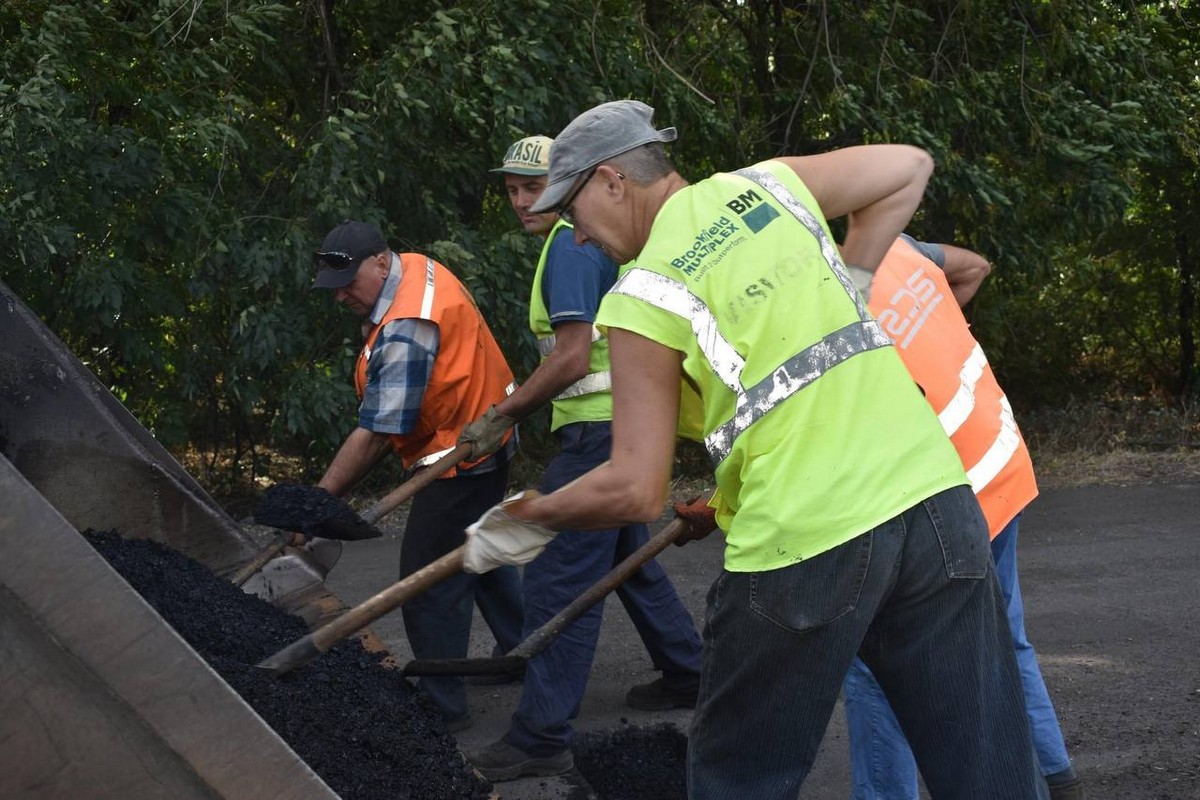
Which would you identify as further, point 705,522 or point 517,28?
point 517,28

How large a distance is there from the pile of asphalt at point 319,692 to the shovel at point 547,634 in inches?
3.4

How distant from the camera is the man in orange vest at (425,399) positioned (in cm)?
428

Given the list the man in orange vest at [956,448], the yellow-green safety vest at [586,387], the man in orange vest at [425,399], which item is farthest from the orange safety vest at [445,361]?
the man in orange vest at [956,448]

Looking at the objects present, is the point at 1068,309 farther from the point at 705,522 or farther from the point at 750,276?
the point at 750,276

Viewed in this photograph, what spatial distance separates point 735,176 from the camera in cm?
243

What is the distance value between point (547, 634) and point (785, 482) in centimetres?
136

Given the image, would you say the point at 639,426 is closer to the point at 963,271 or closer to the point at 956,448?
the point at 956,448

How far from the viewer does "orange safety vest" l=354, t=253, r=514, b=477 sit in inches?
170

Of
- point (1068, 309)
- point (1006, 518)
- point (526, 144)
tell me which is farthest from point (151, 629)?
point (1068, 309)

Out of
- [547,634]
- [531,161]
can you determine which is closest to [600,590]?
[547,634]

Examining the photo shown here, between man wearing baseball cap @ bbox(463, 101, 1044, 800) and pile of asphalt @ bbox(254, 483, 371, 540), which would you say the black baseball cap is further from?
man wearing baseball cap @ bbox(463, 101, 1044, 800)

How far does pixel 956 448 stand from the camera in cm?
305

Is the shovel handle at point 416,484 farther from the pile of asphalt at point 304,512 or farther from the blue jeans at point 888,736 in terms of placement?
the blue jeans at point 888,736

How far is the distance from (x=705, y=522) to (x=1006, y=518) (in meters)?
0.70
